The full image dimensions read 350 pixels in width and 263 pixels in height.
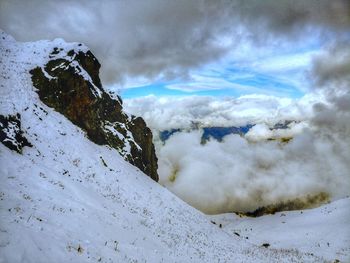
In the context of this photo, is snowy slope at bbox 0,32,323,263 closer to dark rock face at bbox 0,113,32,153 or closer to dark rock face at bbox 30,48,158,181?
dark rock face at bbox 0,113,32,153

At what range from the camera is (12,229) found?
11.5 meters

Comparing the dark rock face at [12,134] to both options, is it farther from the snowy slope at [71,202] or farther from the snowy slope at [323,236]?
the snowy slope at [323,236]

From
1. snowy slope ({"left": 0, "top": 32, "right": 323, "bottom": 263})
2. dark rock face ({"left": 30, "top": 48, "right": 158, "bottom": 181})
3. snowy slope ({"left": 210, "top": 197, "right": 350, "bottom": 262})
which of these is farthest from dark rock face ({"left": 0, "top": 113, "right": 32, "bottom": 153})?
Result: snowy slope ({"left": 210, "top": 197, "right": 350, "bottom": 262})

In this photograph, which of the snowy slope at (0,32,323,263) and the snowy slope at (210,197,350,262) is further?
the snowy slope at (210,197,350,262)

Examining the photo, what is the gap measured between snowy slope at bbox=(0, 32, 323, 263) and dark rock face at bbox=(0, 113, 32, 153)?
0.65 meters

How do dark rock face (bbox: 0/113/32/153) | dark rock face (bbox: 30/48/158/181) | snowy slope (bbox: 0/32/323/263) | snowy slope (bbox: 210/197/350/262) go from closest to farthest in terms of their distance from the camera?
1. snowy slope (bbox: 0/32/323/263)
2. dark rock face (bbox: 0/113/32/153)
3. snowy slope (bbox: 210/197/350/262)
4. dark rock face (bbox: 30/48/158/181)

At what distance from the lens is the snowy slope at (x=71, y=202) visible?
12.9 meters

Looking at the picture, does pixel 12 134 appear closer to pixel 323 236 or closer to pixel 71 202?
pixel 71 202

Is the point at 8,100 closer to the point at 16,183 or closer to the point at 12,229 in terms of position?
the point at 16,183

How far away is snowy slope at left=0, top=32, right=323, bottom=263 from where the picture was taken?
12922 millimetres

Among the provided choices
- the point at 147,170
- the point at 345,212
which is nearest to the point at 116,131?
the point at 147,170

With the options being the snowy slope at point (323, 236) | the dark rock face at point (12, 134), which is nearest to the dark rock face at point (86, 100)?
the dark rock face at point (12, 134)

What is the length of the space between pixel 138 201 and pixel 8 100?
52.2 feet

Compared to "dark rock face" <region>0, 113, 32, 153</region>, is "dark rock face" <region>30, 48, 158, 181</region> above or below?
above
